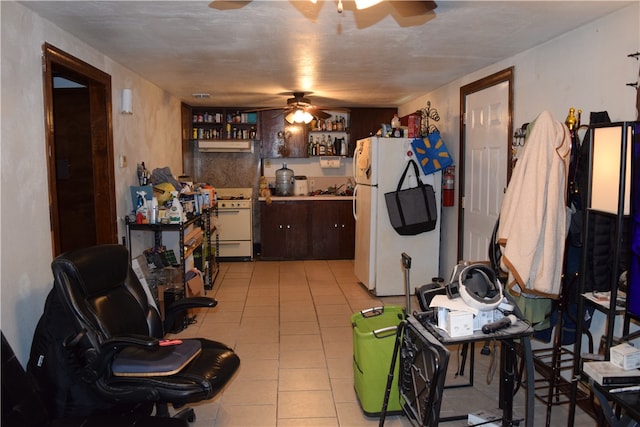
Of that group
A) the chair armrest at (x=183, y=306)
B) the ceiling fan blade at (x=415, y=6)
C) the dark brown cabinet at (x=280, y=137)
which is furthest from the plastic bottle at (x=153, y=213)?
the dark brown cabinet at (x=280, y=137)

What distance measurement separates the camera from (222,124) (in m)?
7.23

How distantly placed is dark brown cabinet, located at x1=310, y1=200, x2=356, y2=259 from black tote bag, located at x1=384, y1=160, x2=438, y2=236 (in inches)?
82.2

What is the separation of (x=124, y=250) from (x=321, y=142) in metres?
5.16

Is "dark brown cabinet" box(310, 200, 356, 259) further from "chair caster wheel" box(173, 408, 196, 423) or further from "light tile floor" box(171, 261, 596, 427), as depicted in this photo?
"chair caster wheel" box(173, 408, 196, 423)

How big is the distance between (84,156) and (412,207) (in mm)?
3009

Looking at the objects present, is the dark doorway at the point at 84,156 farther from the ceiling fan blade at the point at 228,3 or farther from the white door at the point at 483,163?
the white door at the point at 483,163

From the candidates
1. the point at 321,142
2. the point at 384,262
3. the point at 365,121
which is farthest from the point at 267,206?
the point at 384,262

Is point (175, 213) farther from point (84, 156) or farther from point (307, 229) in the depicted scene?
point (307, 229)

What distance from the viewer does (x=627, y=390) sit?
1812 millimetres

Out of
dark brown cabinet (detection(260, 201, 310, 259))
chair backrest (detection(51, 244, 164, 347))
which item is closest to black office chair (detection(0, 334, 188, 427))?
chair backrest (detection(51, 244, 164, 347))

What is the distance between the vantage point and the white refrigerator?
491cm

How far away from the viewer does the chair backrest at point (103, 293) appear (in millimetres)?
2223

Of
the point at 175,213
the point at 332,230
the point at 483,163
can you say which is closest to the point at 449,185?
the point at 483,163

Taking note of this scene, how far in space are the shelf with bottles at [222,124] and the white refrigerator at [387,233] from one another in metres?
2.59
